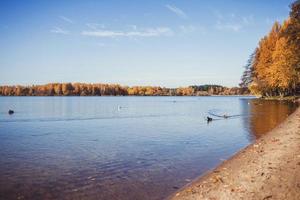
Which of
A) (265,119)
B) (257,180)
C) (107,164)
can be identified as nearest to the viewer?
(257,180)

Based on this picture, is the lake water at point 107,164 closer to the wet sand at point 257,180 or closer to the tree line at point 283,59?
the wet sand at point 257,180

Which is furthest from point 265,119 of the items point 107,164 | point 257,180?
point 257,180

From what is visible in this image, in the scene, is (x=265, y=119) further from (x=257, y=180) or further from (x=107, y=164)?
(x=257, y=180)

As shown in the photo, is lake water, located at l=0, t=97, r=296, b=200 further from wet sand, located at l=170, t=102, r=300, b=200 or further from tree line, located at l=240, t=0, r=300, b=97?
tree line, located at l=240, t=0, r=300, b=97

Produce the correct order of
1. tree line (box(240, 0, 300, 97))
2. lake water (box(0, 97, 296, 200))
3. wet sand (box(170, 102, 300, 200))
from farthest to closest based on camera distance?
1. tree line (box(240, 0, 300, 97))
2. lake water (box(0, 97, 296, 200))
3. wet sand (box(170, 102, 300, 200))

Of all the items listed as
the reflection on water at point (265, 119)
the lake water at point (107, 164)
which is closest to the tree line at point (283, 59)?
the reflection on water at point (265, 119)

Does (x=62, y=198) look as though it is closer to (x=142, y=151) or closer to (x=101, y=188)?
(x=101, y=188)

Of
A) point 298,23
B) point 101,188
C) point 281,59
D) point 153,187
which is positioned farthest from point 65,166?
point 281,59

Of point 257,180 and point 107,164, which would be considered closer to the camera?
point 257,180

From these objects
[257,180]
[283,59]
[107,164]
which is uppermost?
[283,59]

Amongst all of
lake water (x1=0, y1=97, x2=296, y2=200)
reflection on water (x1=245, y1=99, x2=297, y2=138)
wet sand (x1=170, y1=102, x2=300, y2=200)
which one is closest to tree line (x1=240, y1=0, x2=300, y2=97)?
reflection on water (x1=245, y1=99, x2=297, y2=138)

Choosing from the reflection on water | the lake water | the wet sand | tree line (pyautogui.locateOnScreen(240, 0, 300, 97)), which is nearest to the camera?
the wet sand

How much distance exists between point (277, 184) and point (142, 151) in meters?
12.5

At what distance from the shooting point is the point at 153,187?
43.3 ft
